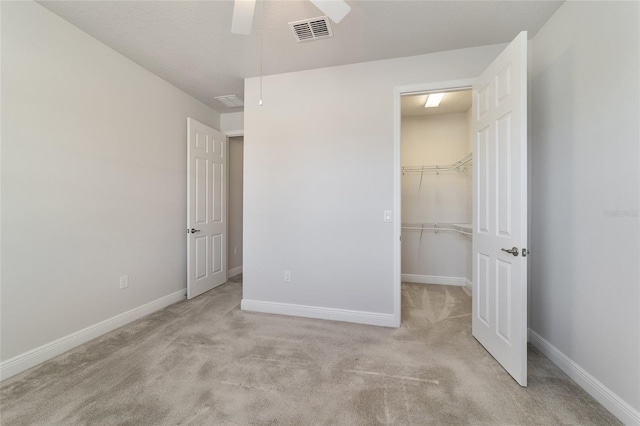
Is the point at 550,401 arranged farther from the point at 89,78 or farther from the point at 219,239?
the point at 89,78

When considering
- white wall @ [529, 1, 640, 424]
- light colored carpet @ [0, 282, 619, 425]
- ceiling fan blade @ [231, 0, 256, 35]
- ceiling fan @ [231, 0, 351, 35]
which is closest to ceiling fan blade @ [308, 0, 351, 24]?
ceiling fan @ [231, 0, 351, 35]

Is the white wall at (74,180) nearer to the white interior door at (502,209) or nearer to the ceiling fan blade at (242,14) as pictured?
the ceiling fan blade at (242,14)

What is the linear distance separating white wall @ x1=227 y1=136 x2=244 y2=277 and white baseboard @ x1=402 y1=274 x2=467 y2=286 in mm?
2897

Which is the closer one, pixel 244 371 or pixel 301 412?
pixel 301 412

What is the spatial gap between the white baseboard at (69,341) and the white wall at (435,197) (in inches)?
139

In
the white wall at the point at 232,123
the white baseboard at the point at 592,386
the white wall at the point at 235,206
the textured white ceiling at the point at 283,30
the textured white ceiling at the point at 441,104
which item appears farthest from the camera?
the white wall at the point at 235,206

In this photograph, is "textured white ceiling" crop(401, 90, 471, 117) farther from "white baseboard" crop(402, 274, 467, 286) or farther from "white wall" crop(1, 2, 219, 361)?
"white wall" crop(1, 2, 219, 361)

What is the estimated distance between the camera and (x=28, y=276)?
1.87 meters

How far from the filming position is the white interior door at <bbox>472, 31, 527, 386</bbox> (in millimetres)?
1669

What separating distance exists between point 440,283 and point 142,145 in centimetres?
434

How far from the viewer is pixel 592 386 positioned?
1.58 m

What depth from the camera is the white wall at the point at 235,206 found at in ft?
15.0

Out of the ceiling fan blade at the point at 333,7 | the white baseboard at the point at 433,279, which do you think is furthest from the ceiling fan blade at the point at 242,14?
the white baseboard at the point at 433,279

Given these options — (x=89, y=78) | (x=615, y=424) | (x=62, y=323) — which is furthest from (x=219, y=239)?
(x=615, y=424)
